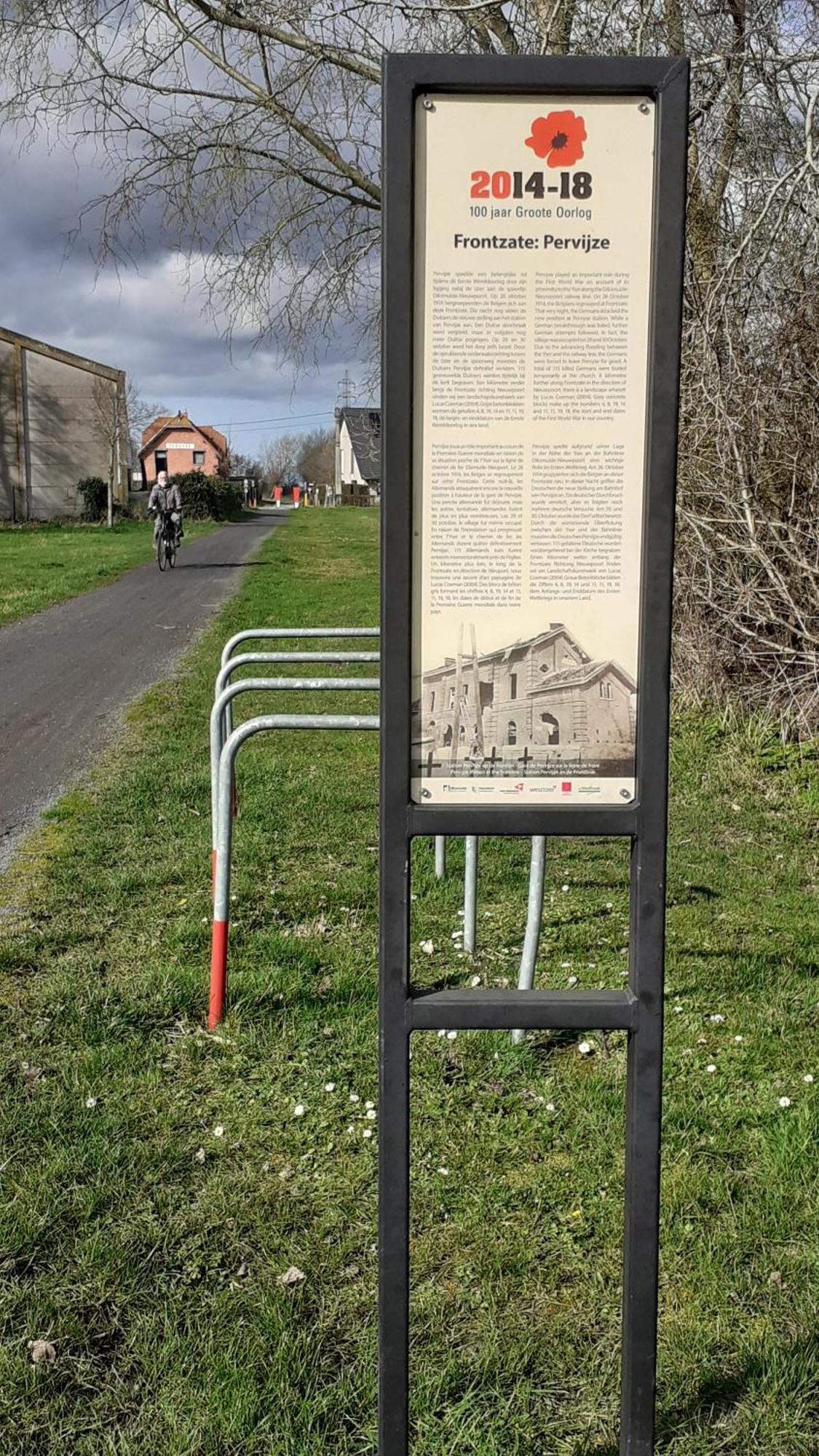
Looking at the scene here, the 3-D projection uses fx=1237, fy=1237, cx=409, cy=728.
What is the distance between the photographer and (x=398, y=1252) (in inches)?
83.7

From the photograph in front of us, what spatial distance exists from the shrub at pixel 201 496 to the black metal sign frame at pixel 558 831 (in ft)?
139

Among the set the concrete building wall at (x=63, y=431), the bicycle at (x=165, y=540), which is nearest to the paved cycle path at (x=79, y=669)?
the bicycle at (x=165, y=540)

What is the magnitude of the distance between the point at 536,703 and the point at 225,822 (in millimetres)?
2259

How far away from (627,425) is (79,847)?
179 inches

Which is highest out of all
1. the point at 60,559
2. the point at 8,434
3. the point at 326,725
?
the point at 8,434

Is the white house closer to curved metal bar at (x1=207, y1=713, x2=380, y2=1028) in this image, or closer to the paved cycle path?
the paved cycle path

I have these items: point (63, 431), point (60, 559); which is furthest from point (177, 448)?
point (60, 559)

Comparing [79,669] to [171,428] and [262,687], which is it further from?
[171,428]

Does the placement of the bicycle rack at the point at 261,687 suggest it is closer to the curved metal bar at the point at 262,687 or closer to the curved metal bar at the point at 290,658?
the curved metal bar at the point at 262,687

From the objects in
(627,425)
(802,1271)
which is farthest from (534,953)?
(627,425)

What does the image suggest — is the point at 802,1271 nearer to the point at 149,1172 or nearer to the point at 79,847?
the point at 149,1172

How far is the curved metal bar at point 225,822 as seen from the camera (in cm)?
402

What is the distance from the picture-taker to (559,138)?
1.96 metres

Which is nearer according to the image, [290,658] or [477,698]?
[477,698]
